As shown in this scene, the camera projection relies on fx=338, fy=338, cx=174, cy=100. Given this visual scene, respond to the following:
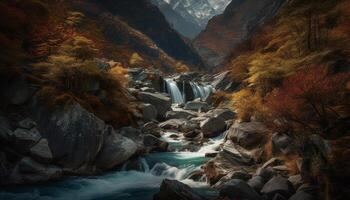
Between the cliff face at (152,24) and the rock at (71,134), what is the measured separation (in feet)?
328

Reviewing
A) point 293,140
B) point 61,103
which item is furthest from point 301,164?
point 61,103

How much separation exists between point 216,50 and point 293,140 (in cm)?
15635

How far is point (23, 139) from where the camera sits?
16328 millimetres

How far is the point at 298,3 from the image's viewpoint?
83.5 feet

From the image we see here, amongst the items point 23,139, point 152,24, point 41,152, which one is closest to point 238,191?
point 41,152

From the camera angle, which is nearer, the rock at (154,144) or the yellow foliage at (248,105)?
the yellow foliage at (248,105)

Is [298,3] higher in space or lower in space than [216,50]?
lower

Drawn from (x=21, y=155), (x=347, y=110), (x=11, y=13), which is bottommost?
(x=21, y=155)

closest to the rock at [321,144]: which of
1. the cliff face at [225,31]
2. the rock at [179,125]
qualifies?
the rock at [179,125]

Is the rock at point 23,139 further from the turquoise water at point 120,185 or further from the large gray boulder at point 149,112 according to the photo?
the large gray boulder at point 149,112

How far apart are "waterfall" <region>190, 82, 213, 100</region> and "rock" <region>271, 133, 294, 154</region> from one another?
31697mm

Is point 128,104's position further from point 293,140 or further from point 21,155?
point 293,140

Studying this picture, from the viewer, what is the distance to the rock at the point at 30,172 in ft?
51.5

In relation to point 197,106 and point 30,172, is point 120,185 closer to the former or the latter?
point 30,172
